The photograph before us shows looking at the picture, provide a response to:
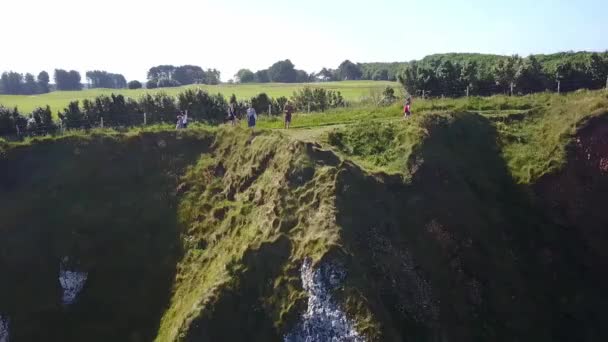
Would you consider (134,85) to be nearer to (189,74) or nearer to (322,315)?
(189,74)

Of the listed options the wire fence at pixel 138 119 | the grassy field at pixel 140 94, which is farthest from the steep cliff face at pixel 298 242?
the grassy field at pixel 140 94

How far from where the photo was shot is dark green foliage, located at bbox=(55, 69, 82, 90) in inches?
5581

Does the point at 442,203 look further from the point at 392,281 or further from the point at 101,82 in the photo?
the point at 101,82

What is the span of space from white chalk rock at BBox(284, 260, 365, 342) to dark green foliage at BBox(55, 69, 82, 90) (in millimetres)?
137004

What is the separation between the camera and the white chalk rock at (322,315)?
20.5m

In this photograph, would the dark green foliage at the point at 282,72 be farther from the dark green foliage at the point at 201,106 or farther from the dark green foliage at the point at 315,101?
the dark green foliage at the point at 201,106

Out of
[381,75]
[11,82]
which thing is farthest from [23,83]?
[381,75]

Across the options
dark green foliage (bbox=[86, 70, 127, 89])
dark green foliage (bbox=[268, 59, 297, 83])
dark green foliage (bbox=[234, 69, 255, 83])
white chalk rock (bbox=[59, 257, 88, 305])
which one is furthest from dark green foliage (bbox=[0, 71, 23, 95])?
white chalk rock (bbox=[59, 257, 88, 305])

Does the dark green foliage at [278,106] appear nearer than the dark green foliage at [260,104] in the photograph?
No

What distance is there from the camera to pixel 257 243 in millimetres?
24125

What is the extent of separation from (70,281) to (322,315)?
14.2 meters

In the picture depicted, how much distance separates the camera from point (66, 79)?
14288 centimetres

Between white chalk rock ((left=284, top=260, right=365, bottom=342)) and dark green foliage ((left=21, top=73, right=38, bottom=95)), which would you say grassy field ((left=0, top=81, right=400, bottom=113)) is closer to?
white chalk rock ((left=284, top=260, right=365, bottom=342))

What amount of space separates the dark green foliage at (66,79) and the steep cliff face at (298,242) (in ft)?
392
